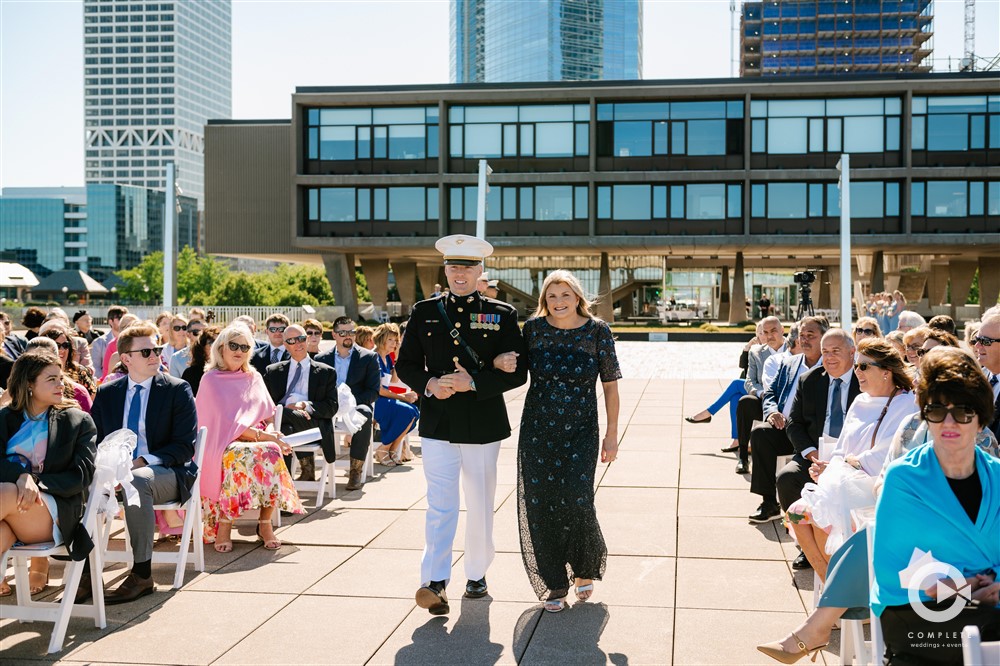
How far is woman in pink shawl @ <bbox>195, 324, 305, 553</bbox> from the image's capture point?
7270 millimetres

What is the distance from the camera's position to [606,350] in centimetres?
587

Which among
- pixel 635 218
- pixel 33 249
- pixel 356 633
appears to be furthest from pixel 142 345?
pixel 33 249

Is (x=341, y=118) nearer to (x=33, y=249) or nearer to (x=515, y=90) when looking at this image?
(x=515, y=90)

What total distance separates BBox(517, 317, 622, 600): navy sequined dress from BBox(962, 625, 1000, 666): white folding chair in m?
2.94

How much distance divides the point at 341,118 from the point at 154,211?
160 meters

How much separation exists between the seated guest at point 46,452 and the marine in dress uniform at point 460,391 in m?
1.92

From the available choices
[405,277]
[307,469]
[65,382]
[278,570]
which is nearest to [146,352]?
[65,382]

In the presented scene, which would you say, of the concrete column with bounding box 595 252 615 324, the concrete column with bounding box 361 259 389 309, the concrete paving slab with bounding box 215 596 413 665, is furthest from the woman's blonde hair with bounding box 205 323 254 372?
the concrete column with bounding box 361 259 389 309

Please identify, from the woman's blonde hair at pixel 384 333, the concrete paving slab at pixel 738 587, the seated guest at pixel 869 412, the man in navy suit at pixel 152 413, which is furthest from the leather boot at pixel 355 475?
the seated guest at pixel 869 412

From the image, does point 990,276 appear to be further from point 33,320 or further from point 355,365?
point 33,320

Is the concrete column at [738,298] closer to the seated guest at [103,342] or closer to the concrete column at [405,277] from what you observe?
the concrete column at [405,277]

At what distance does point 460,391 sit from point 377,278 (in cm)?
5464

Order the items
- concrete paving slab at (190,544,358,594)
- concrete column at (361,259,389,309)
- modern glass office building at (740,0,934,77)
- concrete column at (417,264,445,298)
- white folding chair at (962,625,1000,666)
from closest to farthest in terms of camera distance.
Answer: white folding chair at (962,625,1000,666) < concrete paving slab at (190,544,358,594) < concrete column at (361,259,389,309) < concrete column at (417,264,445,298) < modern glass office building at (740,0,934,77)

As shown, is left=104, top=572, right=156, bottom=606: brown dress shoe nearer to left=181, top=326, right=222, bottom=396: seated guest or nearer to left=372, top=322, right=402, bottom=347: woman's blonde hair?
left=181, top=326, right=222, bottom=396: seated guest
